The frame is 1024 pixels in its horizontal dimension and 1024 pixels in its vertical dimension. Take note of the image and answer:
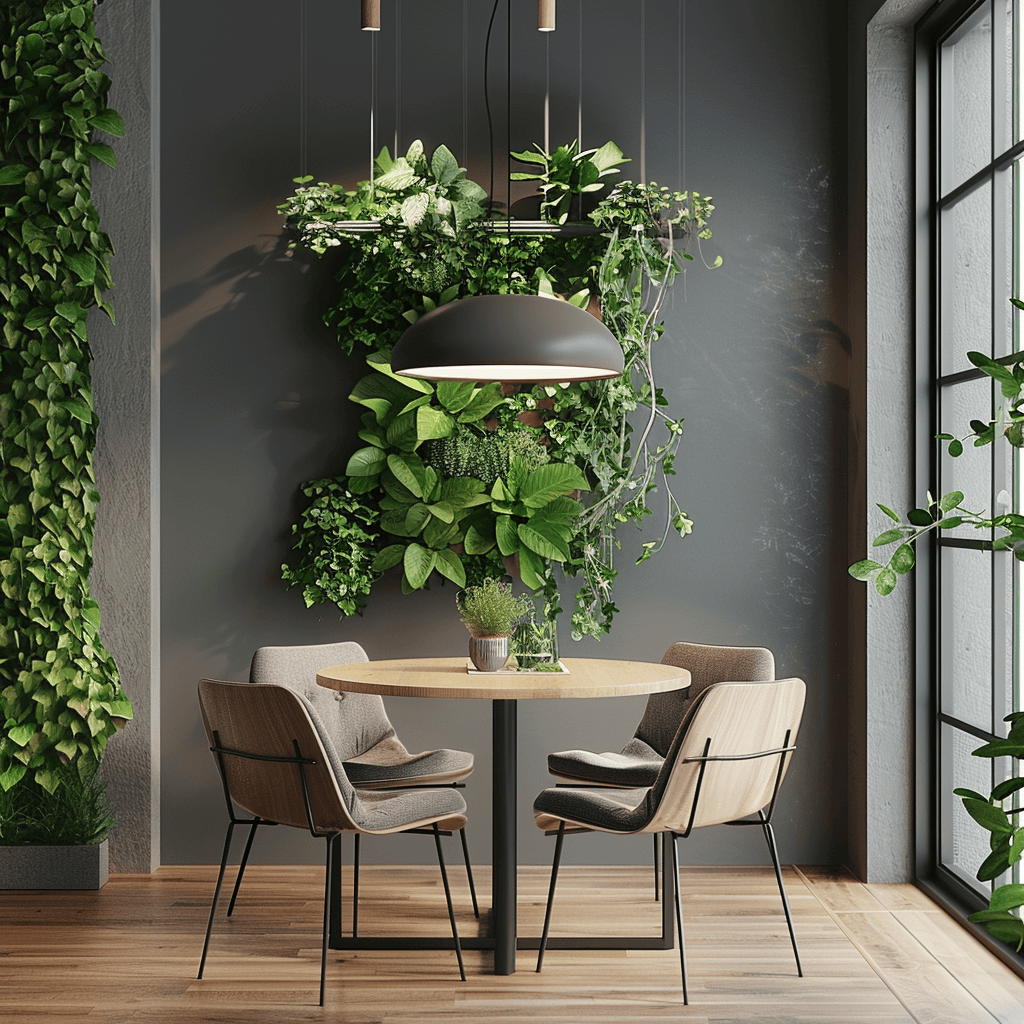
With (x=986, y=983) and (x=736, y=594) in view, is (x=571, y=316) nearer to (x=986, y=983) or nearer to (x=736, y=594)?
(x=736, y=594)

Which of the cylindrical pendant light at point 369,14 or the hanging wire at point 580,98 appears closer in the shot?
the cylindrical pendant light at point 369,14

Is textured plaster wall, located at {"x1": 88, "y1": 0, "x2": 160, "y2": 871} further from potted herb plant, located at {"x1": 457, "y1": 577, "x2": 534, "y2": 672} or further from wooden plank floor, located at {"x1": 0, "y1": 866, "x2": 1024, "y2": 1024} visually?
potted herb plant, located at {"x1": 457, "y1": 577, "x2": 534, "y2": 672}

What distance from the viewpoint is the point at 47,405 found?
12.5 ft

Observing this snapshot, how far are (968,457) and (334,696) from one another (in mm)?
2224

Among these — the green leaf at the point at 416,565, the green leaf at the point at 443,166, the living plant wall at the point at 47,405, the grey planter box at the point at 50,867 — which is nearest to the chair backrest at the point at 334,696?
the green leaf at the point at 416,565

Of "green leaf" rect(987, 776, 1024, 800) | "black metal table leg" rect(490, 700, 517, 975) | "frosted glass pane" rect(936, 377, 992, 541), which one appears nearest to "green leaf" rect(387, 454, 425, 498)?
"black metal table leg" rect(490, 700, 517, 975)

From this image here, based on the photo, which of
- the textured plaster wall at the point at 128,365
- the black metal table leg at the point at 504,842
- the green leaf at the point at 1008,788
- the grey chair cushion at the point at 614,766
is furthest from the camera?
the textured plaster wall at the point at 128,365

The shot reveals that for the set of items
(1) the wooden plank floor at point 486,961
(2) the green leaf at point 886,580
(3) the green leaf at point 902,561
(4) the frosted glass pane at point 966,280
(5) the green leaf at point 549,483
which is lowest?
(1) the wooden plank floor at point 486,961

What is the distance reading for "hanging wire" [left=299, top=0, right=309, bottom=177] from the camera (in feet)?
13.5

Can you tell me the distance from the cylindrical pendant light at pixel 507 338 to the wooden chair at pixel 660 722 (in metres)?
1.10

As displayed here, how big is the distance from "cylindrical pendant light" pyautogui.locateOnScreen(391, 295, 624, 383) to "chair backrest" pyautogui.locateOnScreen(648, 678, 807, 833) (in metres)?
0.89

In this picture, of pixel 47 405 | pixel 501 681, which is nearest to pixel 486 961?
pixel 501 681

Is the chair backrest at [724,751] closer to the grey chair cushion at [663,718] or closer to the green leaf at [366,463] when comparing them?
the grey chair cushion at [663,718]

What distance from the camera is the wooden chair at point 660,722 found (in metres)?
3.30
